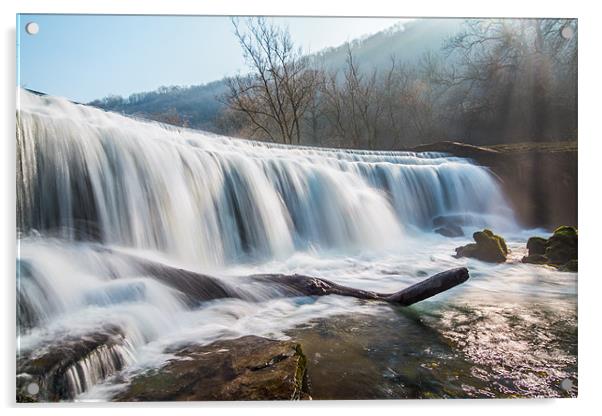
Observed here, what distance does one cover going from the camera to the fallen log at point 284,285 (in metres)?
2.07

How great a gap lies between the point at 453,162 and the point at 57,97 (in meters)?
1.98

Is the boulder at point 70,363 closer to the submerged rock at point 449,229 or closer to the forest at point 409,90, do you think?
the forest at point 409,90

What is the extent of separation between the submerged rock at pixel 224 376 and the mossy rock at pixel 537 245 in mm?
1317

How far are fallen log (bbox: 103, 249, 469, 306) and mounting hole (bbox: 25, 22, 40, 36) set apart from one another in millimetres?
1139

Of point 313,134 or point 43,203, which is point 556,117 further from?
point 43,203

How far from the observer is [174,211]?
2.15 metres

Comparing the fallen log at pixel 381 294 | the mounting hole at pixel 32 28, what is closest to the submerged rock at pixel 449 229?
the fallen log at pixel 381 294

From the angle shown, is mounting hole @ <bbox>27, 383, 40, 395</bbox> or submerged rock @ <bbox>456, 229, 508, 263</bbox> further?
submerged rock @ <bbox>456, 229, 508, 263</bbox>

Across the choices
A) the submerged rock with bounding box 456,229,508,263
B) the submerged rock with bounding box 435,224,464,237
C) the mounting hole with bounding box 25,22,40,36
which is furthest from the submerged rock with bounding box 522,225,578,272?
the mounting hole with bounding box 25,22,40,36

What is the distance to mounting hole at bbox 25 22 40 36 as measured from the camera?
2113 mm

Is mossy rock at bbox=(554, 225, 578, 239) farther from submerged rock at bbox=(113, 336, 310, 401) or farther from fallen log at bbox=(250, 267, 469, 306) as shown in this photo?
submerged rock at bbox=(113, 336, 310, 401)

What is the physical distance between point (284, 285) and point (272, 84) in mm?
1016

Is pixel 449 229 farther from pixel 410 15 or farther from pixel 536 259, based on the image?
pixel 410 15
